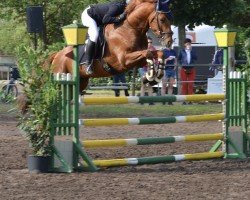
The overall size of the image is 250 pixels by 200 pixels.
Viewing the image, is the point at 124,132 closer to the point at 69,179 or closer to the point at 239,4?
the point at 69,179

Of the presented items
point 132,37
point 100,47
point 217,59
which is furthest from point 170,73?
point 132,37

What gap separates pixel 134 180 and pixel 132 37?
4.43 metres

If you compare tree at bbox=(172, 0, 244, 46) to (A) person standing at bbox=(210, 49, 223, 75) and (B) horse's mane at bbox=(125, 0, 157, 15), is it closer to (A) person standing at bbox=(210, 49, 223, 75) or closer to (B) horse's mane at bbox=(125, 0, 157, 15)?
(A) person standing at bbox=(210, 49, 223, 75)

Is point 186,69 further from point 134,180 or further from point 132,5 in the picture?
point 134,180

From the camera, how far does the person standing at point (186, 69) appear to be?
65.4ft

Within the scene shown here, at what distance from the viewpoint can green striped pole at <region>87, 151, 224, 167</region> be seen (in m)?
8.77

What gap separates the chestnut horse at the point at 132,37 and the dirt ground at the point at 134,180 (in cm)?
157

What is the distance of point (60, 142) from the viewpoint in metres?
8.60

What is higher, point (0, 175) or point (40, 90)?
point (40, 90)

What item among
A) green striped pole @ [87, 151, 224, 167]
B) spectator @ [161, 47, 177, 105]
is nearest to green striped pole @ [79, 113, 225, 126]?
green striped pole @ [87, 151, 224, 167]

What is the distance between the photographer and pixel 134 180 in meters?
8.04

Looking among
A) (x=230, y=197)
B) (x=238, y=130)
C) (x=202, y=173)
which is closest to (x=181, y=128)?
(x=238, y=130)

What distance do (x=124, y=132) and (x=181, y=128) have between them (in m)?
1.25

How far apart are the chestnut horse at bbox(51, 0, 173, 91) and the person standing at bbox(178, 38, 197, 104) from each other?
24.3 ft
